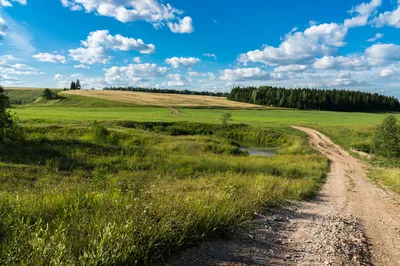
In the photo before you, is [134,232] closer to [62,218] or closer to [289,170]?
[62,218]

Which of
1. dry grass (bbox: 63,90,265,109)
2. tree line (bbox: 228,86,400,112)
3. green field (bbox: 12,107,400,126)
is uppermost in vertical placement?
tree line (bbox: 228,86,400,112)

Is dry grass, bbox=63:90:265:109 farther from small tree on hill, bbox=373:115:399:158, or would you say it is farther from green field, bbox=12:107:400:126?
small tree on hill, bbox=373:115:399:158

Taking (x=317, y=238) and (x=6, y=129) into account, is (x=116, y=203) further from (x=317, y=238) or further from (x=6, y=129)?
(x=6, y=129)

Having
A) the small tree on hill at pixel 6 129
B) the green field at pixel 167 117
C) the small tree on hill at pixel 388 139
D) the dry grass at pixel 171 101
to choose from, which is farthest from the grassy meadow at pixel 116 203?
the dry grass at pixel 171 101

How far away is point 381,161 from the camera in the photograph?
86.6 feet

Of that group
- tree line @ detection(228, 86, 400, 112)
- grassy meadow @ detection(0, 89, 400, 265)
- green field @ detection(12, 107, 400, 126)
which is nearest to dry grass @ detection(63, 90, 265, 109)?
tree line @ detection(228, 86, 400, 112)

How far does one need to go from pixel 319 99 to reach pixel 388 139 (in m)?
104

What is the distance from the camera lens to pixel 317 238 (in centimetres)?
641

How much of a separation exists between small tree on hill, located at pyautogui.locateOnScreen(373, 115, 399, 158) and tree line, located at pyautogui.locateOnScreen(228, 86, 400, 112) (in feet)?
299

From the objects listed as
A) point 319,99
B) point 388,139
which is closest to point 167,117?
point 388,139

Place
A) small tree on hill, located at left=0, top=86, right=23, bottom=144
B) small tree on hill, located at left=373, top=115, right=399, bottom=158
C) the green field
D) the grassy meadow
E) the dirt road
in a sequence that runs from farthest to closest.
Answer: the green field, small tree on hill, located at left=373, top=115, right=399, bottom=158, small tree on hill, located at left=0, top=86, right=23, bottom=144, the dirt road, the grassy meadow

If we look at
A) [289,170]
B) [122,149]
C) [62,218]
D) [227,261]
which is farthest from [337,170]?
[62,218]

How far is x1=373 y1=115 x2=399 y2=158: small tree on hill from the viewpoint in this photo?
91.1 feet

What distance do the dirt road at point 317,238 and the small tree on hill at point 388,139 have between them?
1969cm
